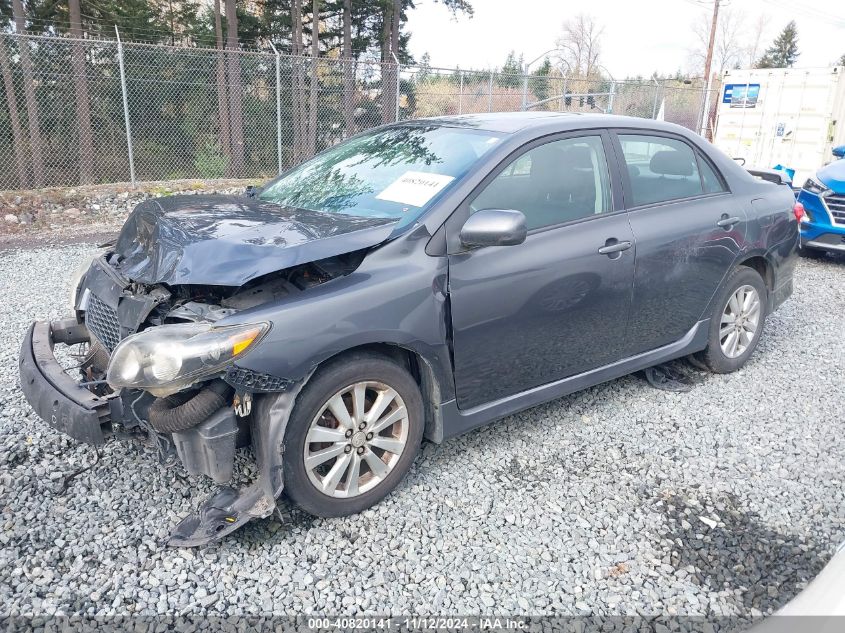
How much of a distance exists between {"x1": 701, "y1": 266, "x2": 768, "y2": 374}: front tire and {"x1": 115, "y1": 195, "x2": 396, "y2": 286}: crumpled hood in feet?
8.52

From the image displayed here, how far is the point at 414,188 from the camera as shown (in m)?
3.20

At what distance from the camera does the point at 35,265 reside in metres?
7.37

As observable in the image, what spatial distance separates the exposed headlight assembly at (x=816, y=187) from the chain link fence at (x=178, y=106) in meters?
7.73

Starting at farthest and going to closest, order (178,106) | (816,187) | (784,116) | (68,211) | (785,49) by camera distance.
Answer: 1. (785,49)
2. (784,116)
3. (178,106)
4. (68,211)
5. (816,187)

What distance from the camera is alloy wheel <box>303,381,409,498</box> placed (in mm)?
2707

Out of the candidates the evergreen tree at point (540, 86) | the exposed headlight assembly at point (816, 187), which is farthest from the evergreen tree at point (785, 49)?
the exposed headlight assembly at point (816, 187)

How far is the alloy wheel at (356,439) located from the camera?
8.88 feet

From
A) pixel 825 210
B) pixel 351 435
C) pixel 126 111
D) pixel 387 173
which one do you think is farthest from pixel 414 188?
pixel 126 111

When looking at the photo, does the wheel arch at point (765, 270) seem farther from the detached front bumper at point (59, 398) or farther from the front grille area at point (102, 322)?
the detached front bumper at point (59, 398)

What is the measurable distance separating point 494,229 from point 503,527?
135 cm

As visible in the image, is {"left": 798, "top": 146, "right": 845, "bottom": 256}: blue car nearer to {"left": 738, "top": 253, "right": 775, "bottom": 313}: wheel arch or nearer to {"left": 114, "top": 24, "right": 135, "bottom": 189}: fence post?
{"left": 738, "top": 253, "right": 775, "bottom": 313}: wheel arch

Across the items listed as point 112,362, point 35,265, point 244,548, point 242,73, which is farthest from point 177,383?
point 242,73

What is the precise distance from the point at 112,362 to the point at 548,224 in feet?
7.16

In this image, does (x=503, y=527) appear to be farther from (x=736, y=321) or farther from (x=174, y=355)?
(x=736, y=321)
